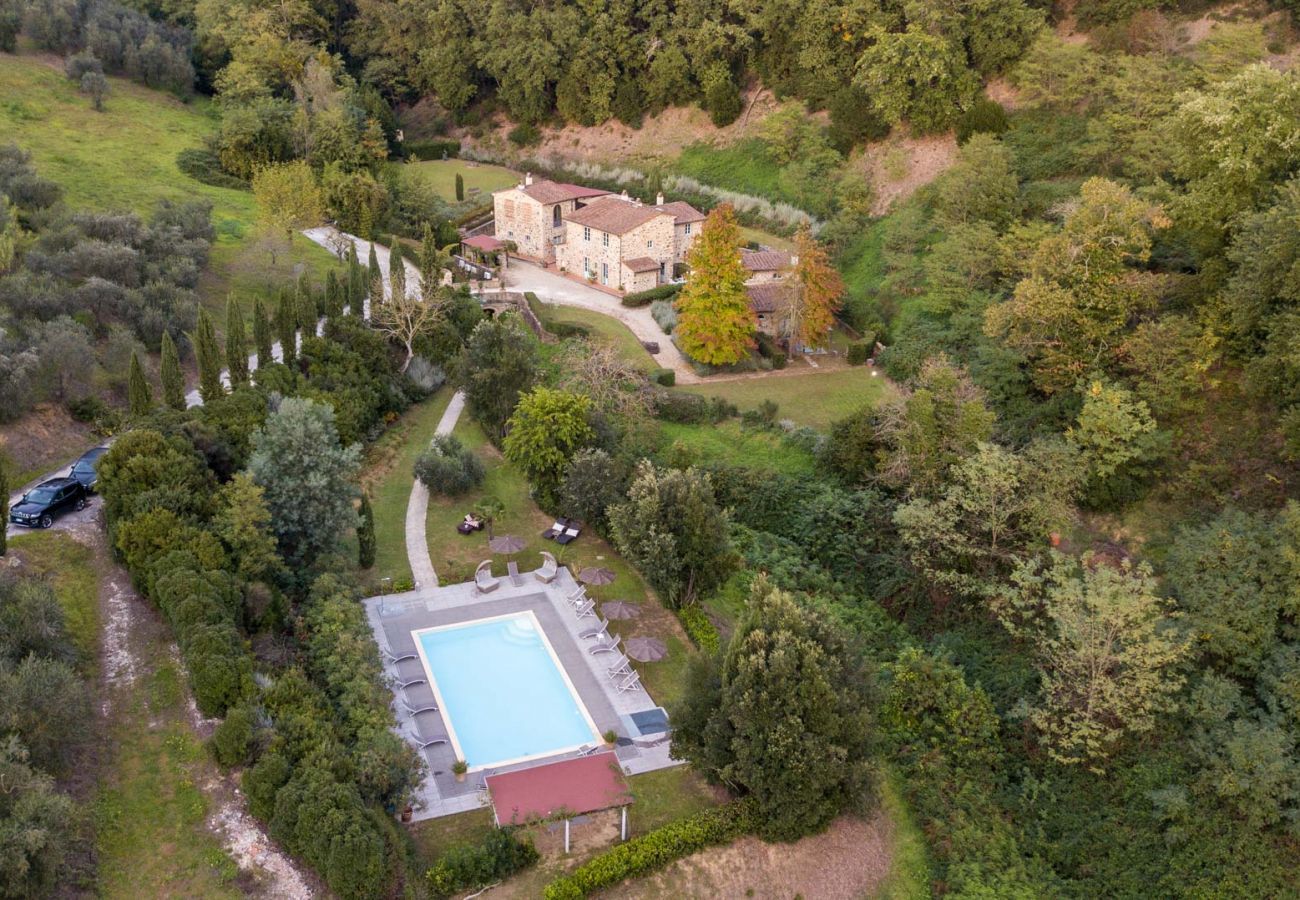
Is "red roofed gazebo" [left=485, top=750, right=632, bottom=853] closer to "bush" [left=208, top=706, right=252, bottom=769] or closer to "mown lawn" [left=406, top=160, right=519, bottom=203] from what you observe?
"bush" [left=208, top=706, right=252, bottom=769]

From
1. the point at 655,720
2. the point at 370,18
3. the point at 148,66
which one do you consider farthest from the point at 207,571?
the point at 370,18

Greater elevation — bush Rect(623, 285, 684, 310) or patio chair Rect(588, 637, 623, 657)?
bush Rect(623, 285, 684, 310)

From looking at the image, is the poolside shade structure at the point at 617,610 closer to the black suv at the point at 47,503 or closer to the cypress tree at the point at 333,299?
the black suv at the point at 47,503

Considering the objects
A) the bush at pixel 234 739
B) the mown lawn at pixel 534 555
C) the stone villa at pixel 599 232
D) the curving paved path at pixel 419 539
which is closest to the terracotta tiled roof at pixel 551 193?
the stone villa at pixel 599 232

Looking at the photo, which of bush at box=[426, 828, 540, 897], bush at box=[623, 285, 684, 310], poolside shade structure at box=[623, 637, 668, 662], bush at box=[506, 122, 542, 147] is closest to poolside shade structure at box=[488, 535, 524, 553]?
poolside shade structure at box=[623, 637, 668, 662]

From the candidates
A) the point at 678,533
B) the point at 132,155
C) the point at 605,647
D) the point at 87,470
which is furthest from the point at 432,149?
the point at 605,647

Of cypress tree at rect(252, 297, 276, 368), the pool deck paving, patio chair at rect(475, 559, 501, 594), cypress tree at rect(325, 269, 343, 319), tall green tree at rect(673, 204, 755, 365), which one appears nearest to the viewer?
the pool deck paving

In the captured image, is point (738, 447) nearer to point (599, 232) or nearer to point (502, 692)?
point (502, 692)
